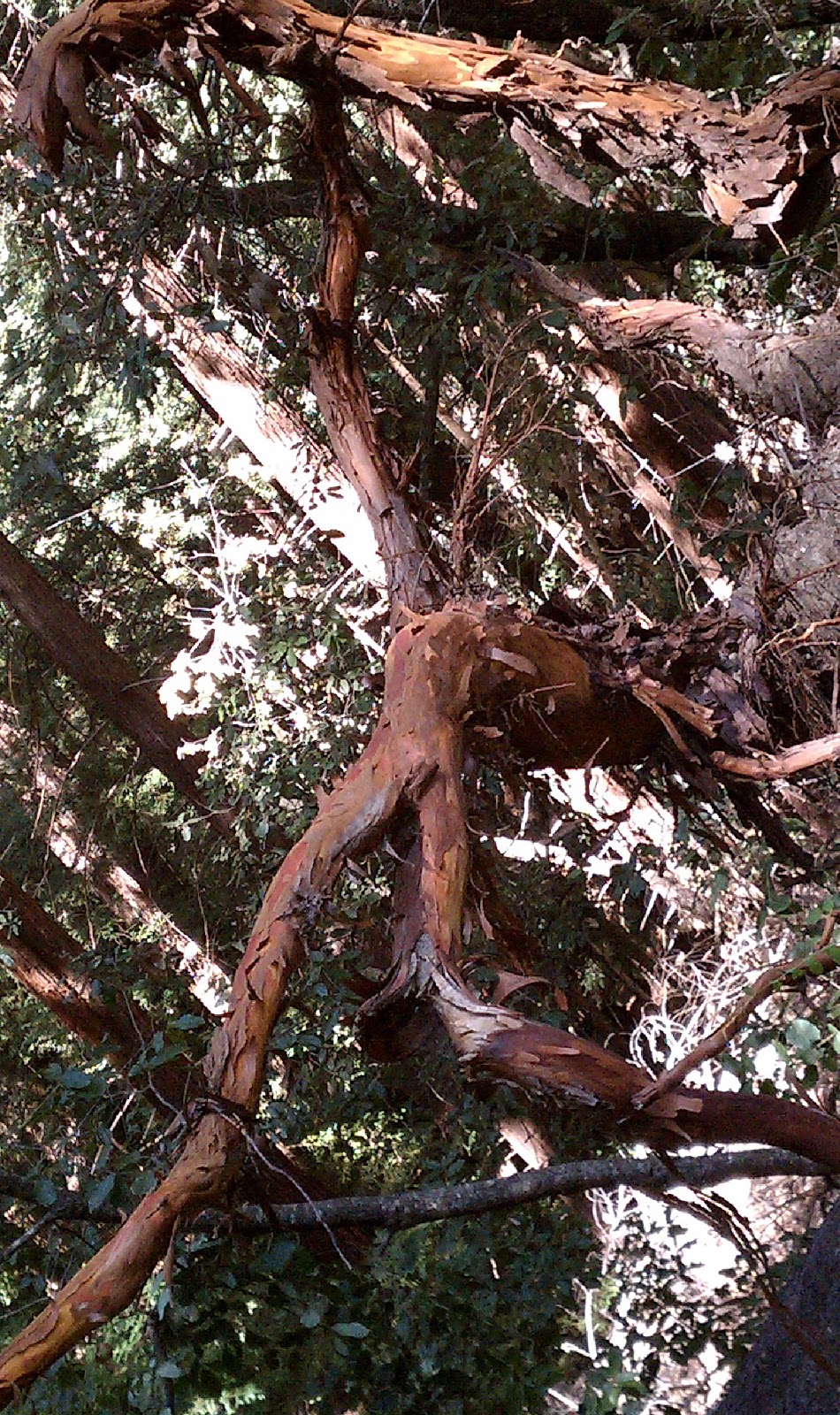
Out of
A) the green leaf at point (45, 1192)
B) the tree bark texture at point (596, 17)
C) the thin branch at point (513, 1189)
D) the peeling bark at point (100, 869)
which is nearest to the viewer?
the green leaf at point (45, 1192)

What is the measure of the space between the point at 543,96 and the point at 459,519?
132cm

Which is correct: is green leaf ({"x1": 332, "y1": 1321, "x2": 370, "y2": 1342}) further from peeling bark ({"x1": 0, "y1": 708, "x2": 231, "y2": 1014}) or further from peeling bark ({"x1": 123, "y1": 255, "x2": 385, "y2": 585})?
peeling bark ({"x1": 0, "y1": 708, "x2": 231, "y2": 1014})

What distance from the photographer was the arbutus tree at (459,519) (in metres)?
2.18

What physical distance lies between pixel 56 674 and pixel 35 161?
4427 millimetres

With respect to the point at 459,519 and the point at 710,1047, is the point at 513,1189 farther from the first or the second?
the point at 459,519

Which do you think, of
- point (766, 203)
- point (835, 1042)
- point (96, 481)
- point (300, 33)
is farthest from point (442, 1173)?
point (96, 481)

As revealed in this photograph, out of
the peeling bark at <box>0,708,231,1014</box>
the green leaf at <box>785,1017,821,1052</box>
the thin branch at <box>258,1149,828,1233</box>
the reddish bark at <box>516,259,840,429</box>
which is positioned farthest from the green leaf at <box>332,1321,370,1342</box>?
the peeling bark at <box>0,708,231,1014</box>

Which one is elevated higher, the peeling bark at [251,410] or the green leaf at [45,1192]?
the peeling bark at [251,410]

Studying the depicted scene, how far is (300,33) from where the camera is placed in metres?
3.25

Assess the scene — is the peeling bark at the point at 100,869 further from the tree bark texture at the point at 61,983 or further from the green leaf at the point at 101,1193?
the green leaf at the point at 101,1193

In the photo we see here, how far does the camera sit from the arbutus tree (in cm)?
218

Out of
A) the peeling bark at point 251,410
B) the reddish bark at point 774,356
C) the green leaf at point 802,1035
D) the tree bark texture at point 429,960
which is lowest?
the green leaf at point 802,1035

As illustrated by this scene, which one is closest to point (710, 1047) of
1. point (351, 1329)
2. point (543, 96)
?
point (351, 1329)

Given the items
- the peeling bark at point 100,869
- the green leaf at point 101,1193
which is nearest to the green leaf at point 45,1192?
the green leaf at point 101,1193
